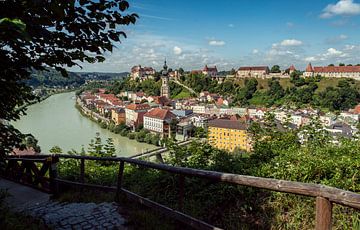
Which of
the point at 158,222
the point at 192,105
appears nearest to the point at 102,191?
the point at 158,222

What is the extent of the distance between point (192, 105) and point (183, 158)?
66663mm

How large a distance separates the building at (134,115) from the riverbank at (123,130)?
4.18m

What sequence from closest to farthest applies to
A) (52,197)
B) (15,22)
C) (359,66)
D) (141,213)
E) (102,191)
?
(15,22), (141,213), (102,191), (52,197), (359,66)

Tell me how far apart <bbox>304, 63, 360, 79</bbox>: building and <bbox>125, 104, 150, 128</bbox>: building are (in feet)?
165

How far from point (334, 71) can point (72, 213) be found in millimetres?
90945

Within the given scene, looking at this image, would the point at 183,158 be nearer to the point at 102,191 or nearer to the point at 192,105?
the point at 102,191

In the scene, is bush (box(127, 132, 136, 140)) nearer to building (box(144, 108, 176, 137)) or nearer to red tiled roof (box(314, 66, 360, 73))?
building (box(144, 108, 176, 137))

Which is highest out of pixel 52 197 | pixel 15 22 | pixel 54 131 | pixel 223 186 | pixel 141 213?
pixel 15 22

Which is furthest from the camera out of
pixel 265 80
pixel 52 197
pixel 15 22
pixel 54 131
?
pixel 265 80

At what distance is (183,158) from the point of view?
4973 millimetres

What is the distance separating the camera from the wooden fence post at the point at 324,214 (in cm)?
173

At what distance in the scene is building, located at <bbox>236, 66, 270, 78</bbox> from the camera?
92.7 m

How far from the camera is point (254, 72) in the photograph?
308 feet

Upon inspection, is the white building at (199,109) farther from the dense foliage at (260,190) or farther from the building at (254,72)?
the dense foliage at (260,190)
